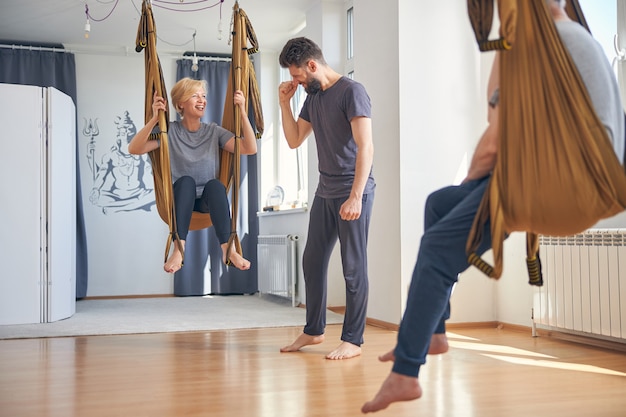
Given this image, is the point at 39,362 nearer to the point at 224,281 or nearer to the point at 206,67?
the point at 224,281

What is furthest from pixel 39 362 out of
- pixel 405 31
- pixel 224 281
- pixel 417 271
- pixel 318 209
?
pixel 224 281

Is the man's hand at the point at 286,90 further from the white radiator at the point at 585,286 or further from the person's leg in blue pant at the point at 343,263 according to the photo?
the white radiator at the point at 585,286

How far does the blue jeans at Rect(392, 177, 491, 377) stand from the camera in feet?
5.45

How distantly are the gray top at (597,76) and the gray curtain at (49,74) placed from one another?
6.21 metres

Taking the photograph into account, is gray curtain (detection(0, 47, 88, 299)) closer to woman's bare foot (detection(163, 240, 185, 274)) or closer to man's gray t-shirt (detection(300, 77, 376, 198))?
woman's bare foot (detection(163, 240, 185, 274))

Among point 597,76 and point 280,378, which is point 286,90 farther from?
point 597,76

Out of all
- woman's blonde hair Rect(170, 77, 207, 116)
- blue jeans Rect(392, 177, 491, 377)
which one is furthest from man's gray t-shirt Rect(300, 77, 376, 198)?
blue jeans Rect(392, 177, 491, 377)

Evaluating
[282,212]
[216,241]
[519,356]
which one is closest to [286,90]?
[519,356]

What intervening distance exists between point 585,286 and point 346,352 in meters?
1.44

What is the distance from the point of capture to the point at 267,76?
25.0 ft

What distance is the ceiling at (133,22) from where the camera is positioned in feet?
20.0

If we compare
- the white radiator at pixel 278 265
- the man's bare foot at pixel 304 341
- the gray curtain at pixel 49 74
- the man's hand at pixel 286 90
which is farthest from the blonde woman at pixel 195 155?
the gray curtain at pixel 49 74

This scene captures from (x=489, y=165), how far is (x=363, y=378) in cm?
164

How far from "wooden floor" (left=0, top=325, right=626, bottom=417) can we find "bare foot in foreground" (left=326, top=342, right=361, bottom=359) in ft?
0.19
